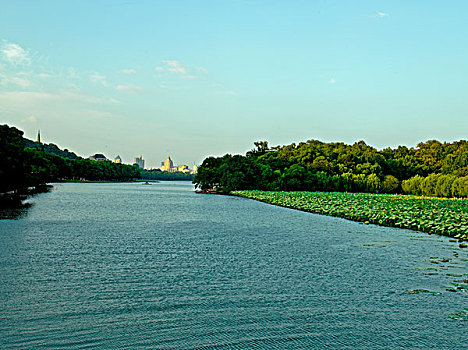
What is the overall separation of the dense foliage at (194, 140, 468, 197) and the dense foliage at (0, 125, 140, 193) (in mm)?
36541

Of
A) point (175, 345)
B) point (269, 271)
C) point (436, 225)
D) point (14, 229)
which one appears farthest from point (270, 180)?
point (175, 345)

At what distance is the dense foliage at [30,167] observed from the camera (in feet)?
166

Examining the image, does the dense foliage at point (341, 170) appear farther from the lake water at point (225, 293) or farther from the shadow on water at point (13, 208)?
the lake water at point (225, 293)

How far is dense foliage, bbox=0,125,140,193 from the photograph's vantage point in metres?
50.7

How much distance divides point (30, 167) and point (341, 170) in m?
71.9

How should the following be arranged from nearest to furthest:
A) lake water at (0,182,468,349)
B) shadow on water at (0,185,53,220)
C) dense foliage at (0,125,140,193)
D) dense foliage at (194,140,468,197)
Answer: lake water at (0,182,468,349) < shadow on water at (0,185,53,220) < dense foliage at (0,125,140,193) < dense foliage at (194,140,468,197)

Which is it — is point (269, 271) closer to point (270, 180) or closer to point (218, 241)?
point (218, 241)

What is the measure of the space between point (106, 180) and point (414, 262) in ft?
556

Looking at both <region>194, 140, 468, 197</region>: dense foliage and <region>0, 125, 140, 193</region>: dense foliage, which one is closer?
<region>0, 125, 140, 193</region>: dense foliage

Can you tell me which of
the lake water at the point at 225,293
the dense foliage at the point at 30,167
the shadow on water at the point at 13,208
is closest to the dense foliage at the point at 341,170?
the dense foliage at the point at 30,167

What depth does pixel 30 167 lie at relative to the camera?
68.4 m

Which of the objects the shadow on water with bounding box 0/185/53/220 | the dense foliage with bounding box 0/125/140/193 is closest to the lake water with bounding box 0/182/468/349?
the shadow on water with bounding box 0/185/53/220

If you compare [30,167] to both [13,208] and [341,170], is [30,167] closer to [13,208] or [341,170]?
[13,208]

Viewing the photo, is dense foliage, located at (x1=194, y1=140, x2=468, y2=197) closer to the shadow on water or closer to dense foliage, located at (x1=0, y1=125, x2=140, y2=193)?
dense foliage, located at (x1=0, y1=125, x2=140, y2=193)
